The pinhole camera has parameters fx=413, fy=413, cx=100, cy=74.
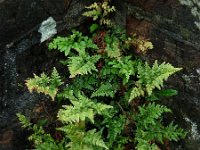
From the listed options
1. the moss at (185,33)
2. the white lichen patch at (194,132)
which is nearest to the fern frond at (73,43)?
the moss at (185,33)

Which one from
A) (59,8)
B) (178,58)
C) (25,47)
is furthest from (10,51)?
(178,58)

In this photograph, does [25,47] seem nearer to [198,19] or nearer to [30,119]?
[30,119]

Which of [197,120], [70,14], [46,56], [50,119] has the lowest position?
[197,120]

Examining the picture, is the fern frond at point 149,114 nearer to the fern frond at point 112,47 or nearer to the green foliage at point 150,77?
the green foliage at point 150,77

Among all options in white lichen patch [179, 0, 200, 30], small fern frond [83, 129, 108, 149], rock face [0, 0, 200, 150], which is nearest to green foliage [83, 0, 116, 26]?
rock face [0, 0, 200, 150]

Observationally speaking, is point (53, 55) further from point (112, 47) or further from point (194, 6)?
point (194, 6)

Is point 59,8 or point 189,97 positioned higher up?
point 59,8
